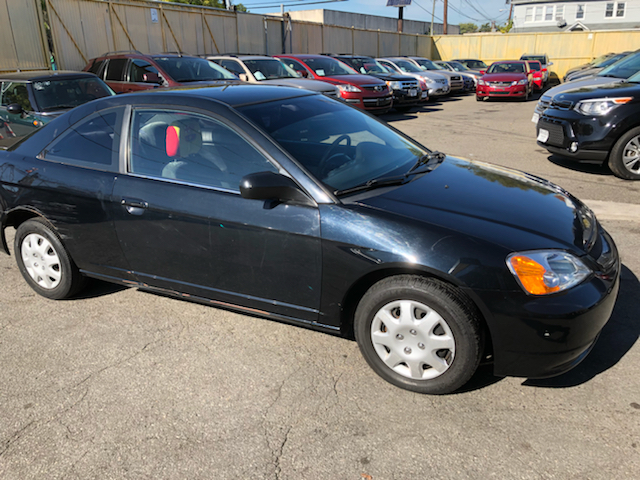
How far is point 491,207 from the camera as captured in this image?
3.02 meters

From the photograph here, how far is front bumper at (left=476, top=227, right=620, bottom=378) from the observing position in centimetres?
254

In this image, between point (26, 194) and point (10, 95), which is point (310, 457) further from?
point (10, 95)

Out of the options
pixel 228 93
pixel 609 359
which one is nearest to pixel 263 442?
pixel 609 359

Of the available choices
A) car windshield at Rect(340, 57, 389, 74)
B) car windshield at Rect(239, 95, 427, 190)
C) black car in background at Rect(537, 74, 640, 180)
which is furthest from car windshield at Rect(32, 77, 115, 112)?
car windshield at Rect(340, 57, 389, 74)

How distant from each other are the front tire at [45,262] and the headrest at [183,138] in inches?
49.6

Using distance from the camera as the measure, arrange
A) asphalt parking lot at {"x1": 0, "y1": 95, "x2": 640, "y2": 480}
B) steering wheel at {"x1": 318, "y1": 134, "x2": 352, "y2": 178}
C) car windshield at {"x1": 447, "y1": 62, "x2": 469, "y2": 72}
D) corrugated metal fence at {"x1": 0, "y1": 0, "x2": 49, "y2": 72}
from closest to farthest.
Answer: asphalt parking lot at {"x1": 0, "y1": 95, "x2": 640, "y2": 480}
steering wheel at {"x1": 318, "y1": 134, "x2": 352, "y2": 178}
corrugated metal fence at {"x1": 0, "y1": 0, "x2": 49, "y2": 72}
car windshield at {"x1": 447, "y1": 62, "x2": 469, "y2": 72}

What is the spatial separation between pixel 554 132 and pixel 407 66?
15.2 m

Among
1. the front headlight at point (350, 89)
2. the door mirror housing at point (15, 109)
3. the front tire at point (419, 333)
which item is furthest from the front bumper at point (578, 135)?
the door mirror housing at point (15, 109)

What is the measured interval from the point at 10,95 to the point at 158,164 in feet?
21.5

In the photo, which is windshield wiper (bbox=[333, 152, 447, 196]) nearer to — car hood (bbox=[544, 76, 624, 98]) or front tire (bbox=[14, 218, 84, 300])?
front tire (bbox=[14, 218, 84, 300])

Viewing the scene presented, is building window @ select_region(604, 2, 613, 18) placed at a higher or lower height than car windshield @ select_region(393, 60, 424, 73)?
higher

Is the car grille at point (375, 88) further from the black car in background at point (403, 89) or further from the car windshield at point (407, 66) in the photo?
the car windshield at point (407, 66)

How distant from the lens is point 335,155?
3.38m

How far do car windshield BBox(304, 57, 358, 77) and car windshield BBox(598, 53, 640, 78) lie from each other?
26.0 feet
